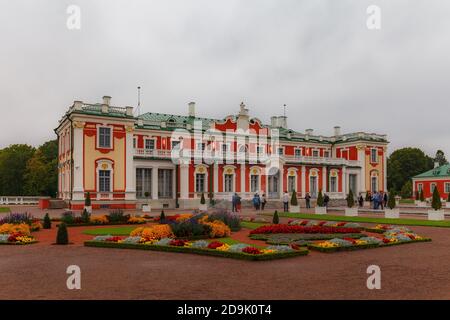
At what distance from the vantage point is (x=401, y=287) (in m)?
8.92

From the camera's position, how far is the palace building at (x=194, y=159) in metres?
37.4

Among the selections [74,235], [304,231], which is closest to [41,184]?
[74,235]

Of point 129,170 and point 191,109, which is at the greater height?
point 191,109

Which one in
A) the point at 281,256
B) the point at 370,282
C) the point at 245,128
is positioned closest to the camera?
the point at 370,282

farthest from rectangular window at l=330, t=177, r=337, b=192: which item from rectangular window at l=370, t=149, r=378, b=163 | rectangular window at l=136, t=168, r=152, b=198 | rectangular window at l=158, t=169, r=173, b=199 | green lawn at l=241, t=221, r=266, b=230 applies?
green lawn at l=241, t=221, r=266, b=230

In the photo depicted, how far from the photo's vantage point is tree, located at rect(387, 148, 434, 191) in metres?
84.9

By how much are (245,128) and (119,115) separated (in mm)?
15329

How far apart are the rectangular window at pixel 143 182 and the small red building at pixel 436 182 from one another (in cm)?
3965

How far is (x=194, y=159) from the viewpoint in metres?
43.1

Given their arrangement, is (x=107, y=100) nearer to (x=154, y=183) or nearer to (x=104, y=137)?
(x=104, y=137)

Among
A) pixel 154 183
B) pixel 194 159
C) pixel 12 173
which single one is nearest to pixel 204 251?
pixel 154 183

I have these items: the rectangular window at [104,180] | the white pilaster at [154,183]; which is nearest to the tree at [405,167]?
the white pilaster at [154,183]

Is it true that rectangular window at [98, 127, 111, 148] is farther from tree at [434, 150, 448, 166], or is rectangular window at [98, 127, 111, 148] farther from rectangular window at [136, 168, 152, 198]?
tree at [434, 150, 448, 166]
